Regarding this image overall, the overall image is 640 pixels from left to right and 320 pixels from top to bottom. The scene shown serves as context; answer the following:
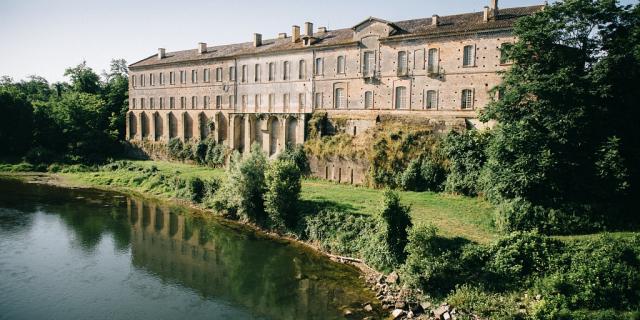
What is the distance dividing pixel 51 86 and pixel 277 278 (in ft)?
267

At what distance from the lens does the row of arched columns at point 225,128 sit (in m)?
37.1

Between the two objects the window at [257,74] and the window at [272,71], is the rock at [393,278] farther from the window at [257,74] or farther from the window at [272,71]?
the window at [257,74]

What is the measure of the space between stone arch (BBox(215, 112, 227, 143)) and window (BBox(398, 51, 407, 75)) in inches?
788

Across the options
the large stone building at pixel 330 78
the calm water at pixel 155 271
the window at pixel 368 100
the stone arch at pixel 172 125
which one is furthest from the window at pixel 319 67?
the stone arch at pixel 172 125

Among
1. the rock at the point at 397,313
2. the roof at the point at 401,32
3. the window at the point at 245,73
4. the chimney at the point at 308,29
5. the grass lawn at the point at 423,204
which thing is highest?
→ the chimney at the point at 308,29

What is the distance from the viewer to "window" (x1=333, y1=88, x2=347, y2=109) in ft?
118

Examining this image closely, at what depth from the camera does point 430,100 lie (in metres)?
31.6

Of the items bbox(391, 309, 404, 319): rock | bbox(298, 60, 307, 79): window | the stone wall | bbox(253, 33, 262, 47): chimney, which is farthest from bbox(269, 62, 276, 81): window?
bbox(391, 309, 404, 319): rock

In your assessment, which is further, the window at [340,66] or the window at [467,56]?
the window at [340,66]

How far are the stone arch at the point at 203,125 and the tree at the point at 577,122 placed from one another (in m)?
33.1

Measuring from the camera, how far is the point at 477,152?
2608 centimetres

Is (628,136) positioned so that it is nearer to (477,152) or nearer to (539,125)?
(539,125)

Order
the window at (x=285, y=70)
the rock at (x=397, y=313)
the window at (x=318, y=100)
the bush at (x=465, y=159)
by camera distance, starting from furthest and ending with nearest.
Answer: the window at (x=285, y=70) → the window at (x=318, y=100) → the bush at (x=465, y=159) → the rock at (x=397, y=313)

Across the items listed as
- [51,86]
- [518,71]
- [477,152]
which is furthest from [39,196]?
[51,86]
